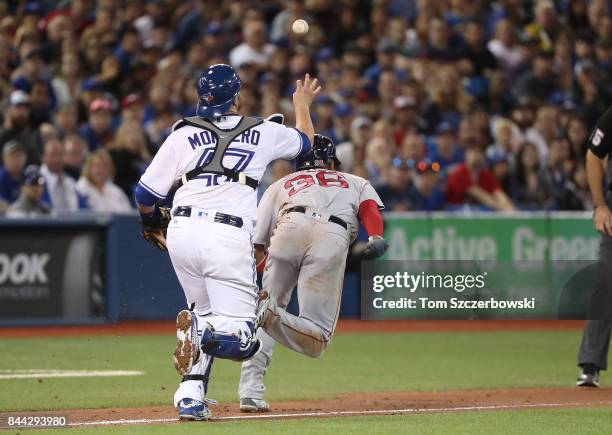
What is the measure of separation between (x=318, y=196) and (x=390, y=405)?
1572 millimetres

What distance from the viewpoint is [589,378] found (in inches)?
403

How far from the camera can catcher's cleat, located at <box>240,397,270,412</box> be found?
8.62m

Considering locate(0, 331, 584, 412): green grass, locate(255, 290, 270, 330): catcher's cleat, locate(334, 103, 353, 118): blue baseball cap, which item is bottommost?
locate(0, 331, 584, 412): green grass

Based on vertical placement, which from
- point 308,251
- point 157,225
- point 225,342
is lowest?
point 225,342

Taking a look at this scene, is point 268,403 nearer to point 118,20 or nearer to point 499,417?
point 499,417

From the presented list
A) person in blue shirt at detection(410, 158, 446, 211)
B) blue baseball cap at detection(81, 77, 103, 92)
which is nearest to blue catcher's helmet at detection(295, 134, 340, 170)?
person in blue shirt at detection(410, 158, 446, 211)

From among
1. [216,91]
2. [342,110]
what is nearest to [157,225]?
[216,91]

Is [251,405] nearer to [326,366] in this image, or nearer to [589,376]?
[589,376]

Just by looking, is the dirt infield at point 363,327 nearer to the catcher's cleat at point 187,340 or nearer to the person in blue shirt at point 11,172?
the person in blue shirt at point 11,172

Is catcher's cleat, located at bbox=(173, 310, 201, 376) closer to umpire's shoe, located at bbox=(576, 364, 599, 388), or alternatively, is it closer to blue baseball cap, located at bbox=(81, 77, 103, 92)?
umpire's shoe, located at bbox=(576, 364, 599, 388)

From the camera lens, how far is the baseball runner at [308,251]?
28.2ft

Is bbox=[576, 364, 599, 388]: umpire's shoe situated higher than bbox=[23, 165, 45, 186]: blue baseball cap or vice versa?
bbox=[23, 165, 45, 186]: blue baseball cap

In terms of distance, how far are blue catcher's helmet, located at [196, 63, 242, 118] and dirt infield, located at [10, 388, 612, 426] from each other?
193cm

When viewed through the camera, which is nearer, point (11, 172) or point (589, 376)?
point (589, 376)
